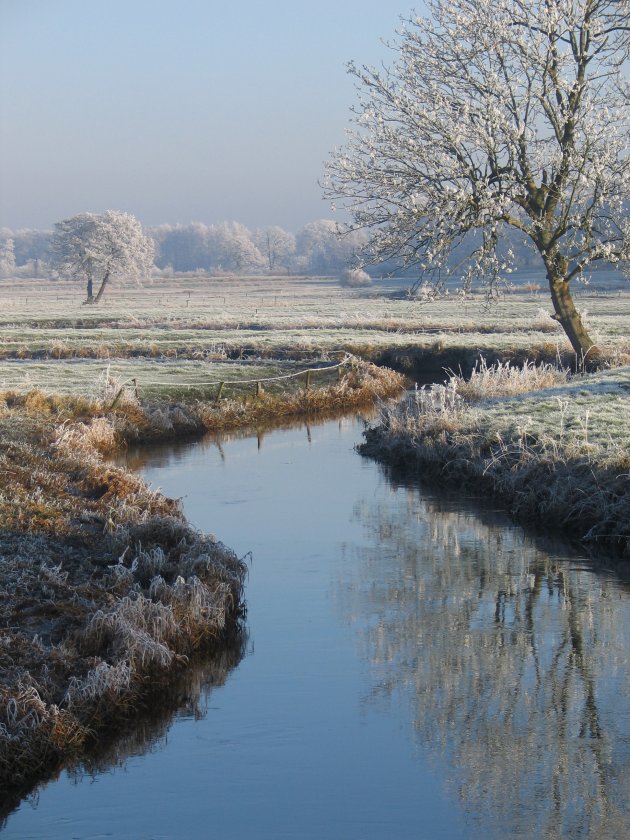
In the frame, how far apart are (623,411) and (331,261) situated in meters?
177

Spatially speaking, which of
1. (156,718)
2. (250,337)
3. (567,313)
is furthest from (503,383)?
(250,337)

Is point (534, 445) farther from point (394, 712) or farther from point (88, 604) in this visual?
point (88, 604)

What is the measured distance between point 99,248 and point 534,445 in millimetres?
92733

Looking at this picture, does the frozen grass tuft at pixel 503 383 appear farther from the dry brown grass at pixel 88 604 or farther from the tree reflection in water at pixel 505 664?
the dry brown grass at pixel 88 604

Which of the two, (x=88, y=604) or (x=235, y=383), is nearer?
(x=88, y=604)

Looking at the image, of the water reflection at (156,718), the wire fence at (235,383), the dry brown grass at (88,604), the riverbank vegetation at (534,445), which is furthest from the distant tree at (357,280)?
the water reflection at (156,718)

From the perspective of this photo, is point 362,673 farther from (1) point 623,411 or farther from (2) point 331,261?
(2) point 331,261

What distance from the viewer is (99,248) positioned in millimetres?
106750

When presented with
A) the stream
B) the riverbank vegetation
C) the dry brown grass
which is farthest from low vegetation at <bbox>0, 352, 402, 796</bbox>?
the riverbank vegetation

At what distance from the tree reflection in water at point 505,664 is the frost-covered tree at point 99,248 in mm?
91968

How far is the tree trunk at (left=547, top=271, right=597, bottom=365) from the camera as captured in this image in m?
28.4

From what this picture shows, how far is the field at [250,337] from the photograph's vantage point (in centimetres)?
3750

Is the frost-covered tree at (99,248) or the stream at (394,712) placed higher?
the frost-covered tree at (99,248)

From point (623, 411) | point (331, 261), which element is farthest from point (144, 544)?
point (331, 261)
